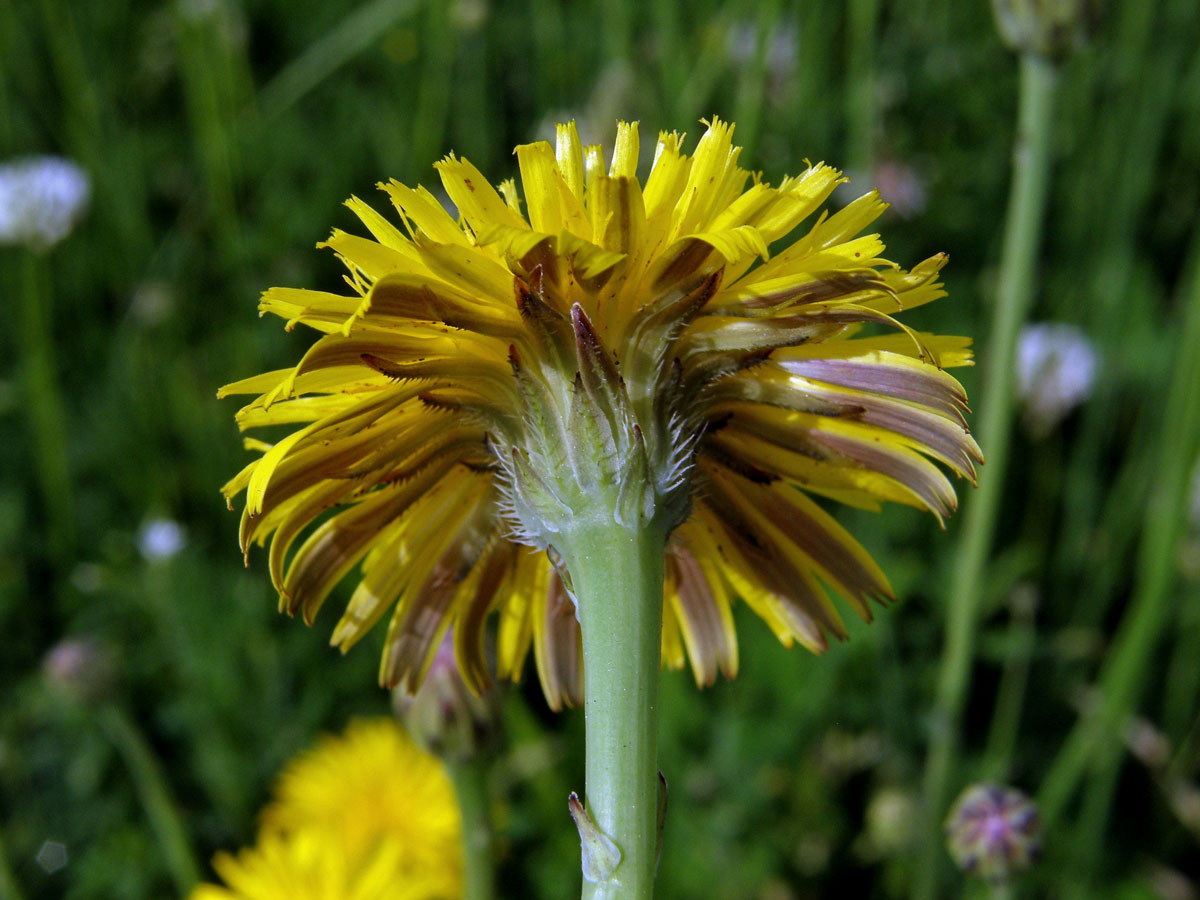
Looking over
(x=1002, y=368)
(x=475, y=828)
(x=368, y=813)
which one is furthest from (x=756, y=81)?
(x=368, y=813)

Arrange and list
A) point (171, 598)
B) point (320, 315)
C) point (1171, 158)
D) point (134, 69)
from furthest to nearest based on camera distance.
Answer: point (134, 69) → point (1171, 158) → point (171, 598) → point (320, 315)

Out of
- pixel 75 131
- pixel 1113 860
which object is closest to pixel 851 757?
pixel 1113 860

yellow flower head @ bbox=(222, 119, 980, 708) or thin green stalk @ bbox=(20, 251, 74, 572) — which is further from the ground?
thin green stalk @ bbox=(20, 251, 74, 572)

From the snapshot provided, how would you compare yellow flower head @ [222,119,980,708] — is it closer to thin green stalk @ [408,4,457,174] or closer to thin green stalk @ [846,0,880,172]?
thin green stalk @ [846,0,880,172]

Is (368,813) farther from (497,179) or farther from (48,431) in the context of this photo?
(497,179)

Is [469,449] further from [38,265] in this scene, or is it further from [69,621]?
[38,265]

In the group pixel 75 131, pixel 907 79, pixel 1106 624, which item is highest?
pixel 75 131

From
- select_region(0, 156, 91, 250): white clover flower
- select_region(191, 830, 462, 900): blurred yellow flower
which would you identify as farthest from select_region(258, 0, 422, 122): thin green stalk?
select_region(191, 830, 462, 900): blurred yellow flower
